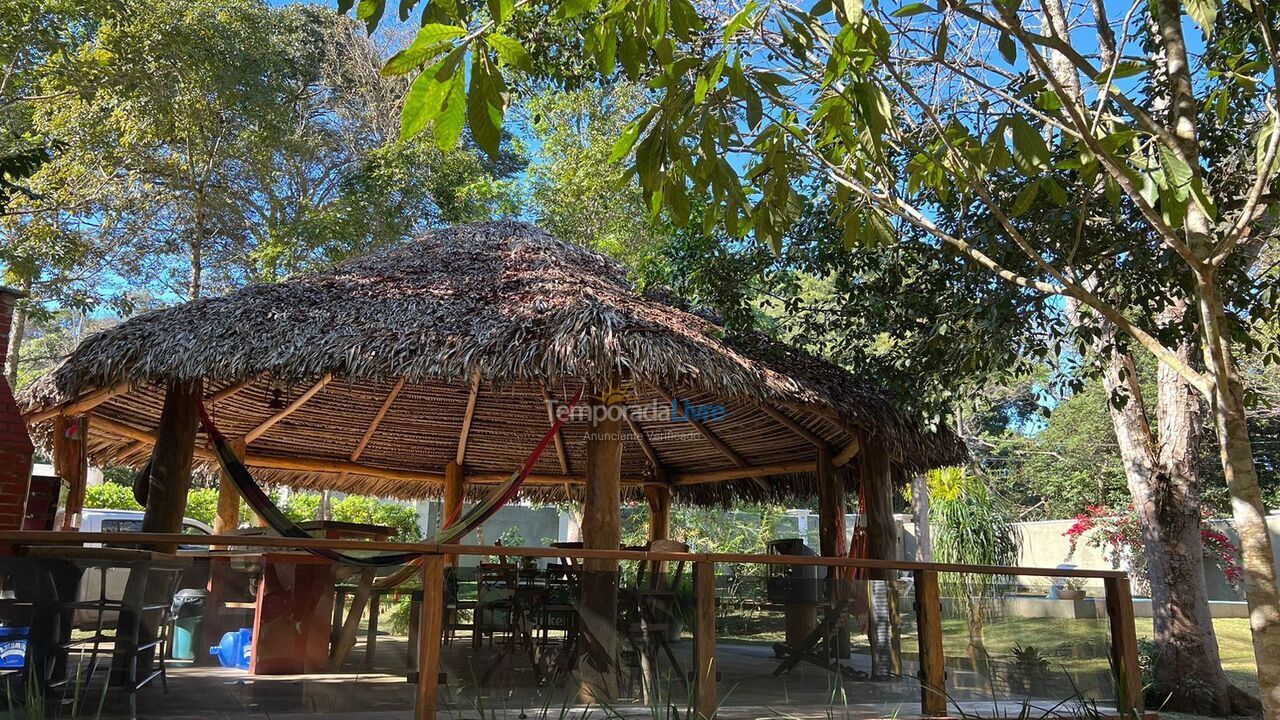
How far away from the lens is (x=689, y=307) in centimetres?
588

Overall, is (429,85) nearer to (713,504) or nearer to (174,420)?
(174,420)

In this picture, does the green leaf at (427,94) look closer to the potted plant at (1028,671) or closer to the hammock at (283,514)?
the hammock at (283,514)

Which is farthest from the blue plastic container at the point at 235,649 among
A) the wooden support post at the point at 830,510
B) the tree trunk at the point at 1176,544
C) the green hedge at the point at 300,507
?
the green hedge at the point at 300,507

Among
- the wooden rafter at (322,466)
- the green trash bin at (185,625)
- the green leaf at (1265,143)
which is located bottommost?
the green trash bin at (185,625)

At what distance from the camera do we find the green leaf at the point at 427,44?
1581 mm

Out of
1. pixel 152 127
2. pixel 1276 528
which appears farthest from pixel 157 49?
pixel 1276 528

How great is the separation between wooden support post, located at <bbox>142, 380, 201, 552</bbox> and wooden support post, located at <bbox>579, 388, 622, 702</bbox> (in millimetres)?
2059

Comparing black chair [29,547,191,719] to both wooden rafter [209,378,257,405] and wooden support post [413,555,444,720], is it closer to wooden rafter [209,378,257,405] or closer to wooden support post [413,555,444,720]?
wooden support post [413,555,444,720]

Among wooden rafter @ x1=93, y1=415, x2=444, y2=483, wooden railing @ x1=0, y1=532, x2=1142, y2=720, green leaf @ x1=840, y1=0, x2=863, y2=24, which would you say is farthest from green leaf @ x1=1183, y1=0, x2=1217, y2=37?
wooden rafter @ x1=93, y1=415, x2=444, y2=483

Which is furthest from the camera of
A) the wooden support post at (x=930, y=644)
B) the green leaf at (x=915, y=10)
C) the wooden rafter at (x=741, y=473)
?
the wooden rafter at (x=741, y=473)

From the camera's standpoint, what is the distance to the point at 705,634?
3352 mm

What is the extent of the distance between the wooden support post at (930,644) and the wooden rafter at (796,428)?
211cm

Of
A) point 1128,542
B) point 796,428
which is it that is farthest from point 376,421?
point 1128,542

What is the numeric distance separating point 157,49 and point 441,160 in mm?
3703
